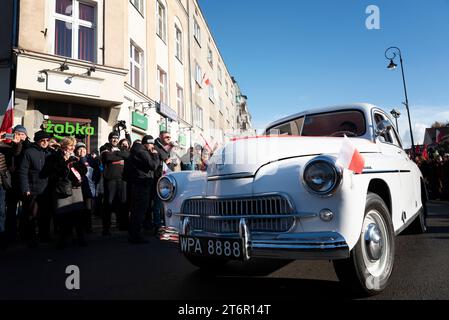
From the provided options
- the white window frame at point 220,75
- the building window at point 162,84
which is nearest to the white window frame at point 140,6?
the building window at point 162,84

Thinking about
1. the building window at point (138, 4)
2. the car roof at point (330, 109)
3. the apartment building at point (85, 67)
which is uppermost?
the building window at point (138, 4)

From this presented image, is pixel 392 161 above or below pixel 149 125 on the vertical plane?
below

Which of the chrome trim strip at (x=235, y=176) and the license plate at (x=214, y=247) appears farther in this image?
the chrome trim strip at (x=235, y=176)

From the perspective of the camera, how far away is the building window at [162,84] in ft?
51.1

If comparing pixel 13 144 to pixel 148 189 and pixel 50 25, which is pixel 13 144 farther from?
pixel 50 25

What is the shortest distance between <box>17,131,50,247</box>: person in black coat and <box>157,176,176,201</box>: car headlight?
2.57 metres

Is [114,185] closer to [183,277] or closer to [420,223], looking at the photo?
[183,277]

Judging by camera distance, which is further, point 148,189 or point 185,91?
point 185,91

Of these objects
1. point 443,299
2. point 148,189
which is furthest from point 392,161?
point 148,189

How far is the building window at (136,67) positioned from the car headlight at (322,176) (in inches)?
434

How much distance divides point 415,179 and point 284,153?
2.49m

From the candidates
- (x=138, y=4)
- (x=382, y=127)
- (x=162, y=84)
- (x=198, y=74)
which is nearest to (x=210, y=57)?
(x=198, y=74)

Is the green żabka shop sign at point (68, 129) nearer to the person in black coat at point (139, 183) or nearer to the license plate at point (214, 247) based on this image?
the person in black coat at point (139, 183)

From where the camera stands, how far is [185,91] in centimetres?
1931
